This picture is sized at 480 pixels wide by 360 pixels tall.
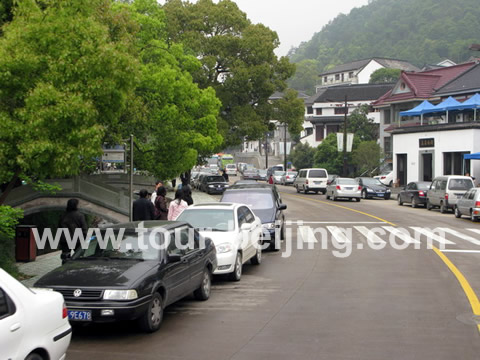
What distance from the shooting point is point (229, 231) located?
481 inches

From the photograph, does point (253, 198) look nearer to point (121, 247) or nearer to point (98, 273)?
point (121, 247)

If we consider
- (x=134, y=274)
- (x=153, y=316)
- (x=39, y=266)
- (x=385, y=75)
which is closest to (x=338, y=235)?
(x=39, y=266)

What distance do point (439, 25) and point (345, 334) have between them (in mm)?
151320

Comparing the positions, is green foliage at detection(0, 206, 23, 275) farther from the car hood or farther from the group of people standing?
the group of people standing

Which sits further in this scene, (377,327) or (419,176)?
(419,176)

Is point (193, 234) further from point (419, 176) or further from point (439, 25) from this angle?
point (439, 25)

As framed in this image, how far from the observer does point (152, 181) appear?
114 ft

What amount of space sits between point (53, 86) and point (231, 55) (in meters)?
36.3

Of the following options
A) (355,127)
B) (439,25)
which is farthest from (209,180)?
(439,25)

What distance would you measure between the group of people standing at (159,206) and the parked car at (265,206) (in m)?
1.74

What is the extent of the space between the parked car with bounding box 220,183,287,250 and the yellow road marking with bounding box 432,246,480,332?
457 centimetres

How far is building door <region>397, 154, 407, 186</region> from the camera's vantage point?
5128 cm

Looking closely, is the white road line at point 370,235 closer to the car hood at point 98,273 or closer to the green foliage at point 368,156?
the car hood at point 98,273

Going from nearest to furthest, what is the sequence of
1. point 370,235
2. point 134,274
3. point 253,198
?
A: point 134,274
point 253,198
point 370,235
